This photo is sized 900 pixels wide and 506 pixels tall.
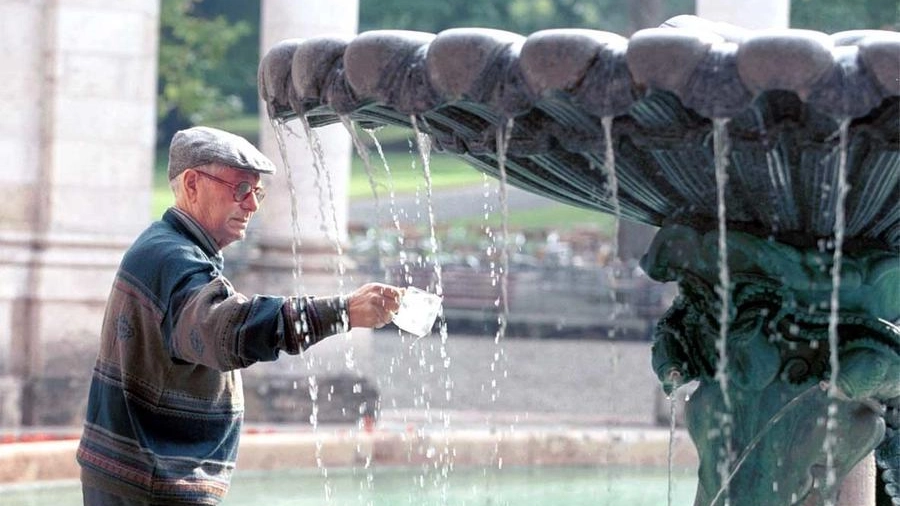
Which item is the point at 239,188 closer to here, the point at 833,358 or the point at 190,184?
the point at 190,184

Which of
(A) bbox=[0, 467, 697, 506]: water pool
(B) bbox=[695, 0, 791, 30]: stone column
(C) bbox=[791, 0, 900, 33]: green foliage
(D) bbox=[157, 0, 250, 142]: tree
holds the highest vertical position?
(C) bbox=[791, 0, 900, 33]: green foliage

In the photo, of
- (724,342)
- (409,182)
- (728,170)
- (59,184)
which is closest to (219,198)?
(728,170)

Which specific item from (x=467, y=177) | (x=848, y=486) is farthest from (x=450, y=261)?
(x=467, y=177)

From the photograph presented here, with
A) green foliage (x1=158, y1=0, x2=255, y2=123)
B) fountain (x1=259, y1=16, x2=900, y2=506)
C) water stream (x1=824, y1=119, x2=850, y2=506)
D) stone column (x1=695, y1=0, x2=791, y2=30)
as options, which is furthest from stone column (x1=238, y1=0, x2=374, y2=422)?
green foliage (x1=158, y1=0, x2=255, y2=123)

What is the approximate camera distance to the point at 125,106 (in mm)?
13078

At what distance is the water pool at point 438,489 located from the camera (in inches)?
348

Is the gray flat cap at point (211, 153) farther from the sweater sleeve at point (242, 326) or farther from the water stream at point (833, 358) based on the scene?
the water stream at point (833, 358)

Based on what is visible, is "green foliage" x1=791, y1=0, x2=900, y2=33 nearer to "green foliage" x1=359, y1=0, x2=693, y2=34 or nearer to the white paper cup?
"green foliage" x1=359, y1=0, x2=693, y2=34

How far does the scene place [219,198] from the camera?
4.73 m

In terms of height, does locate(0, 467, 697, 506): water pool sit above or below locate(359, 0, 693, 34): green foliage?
below

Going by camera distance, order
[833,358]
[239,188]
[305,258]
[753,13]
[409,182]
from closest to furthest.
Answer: [239,188]
[833,358]
[753,13]
[305,258]
[409,182]

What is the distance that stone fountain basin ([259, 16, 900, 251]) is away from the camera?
4204mm

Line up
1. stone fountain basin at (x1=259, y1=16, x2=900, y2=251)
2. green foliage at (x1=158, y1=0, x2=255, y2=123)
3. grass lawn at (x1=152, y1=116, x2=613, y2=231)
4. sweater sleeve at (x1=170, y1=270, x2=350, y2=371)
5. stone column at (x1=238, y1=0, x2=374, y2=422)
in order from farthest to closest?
grass lawn at (x1=152, y1=116, x2=613, y2=231), green foliage at (x1=158, y1=0, x2=255, y2=123), stone column at (x1=238, y1=0, x2=374, y2=422), sweater sleeve at (x1=170, y1=270, x2=350, y2=371), stone fountain basin at (x1=259, y1=16, x2=900, y2=251)

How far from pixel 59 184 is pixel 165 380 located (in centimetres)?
864
